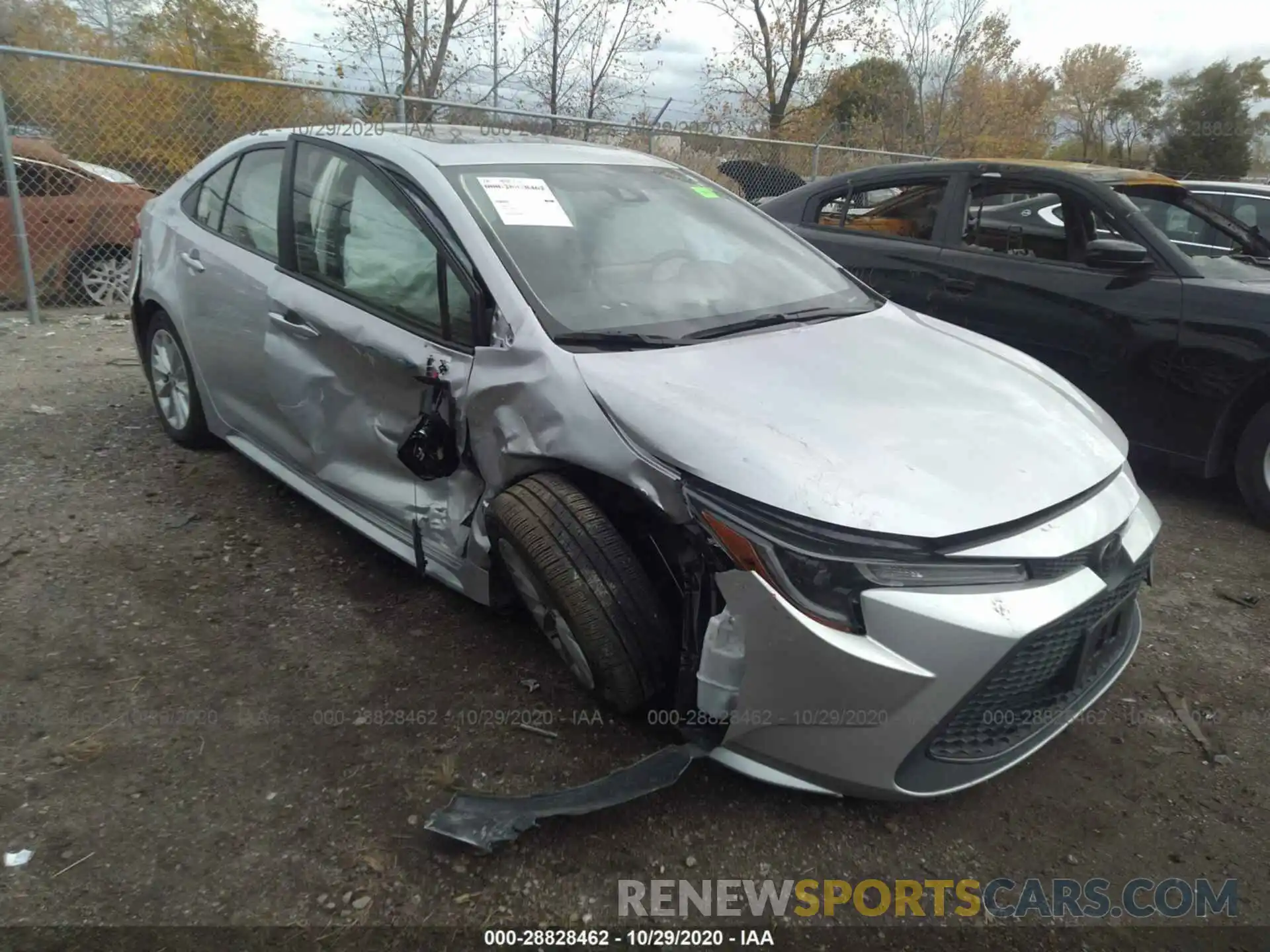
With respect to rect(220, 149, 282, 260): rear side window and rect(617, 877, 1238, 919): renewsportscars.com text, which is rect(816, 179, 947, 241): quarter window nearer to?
rect(220, 149, 282, 260): rear side window

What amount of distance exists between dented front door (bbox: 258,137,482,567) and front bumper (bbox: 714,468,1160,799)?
108 centimetres

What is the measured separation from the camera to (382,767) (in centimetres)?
237

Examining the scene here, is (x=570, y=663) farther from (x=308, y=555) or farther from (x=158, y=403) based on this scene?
(x=158, y=403)

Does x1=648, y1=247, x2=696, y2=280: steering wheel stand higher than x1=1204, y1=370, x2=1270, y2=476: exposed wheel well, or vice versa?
x1=648, y1=247, x2=696, y2=280: steering wheel

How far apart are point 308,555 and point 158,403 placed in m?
1.61

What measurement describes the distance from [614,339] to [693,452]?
552 millimetres

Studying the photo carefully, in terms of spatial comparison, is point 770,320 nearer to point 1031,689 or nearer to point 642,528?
point 642,528

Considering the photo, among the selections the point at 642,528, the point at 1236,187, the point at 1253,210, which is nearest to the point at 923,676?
the point at 642,528

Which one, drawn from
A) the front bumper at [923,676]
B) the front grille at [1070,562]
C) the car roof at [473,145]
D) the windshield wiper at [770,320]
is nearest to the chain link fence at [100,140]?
the car roof at [473,145]

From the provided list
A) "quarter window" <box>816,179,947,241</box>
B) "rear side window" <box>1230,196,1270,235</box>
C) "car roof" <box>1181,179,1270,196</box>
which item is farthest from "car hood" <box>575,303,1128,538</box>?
"car roof" <box>1181,179,1270,196</box>

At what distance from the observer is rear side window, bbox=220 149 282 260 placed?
351 cm

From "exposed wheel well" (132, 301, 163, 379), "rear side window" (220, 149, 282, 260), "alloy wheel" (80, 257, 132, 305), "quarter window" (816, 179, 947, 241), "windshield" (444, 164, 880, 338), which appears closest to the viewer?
"windshield" (444, 164, 880, 338)

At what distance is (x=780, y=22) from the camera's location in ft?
61.0

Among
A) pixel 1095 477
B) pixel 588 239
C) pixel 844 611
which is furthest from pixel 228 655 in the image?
pixel 1095 477
